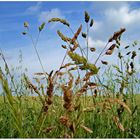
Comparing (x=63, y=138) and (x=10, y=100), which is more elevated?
(x=10, y=100)

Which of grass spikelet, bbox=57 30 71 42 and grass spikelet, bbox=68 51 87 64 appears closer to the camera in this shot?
grass spikelet, bbox=68 51 87 64

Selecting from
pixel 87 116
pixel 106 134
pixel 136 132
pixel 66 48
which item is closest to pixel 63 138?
pixel 66 48

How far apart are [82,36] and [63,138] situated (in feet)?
2.53

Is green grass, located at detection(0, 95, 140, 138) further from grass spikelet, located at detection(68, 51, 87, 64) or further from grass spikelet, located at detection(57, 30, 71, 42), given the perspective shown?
grass spikelet, located at detection(68, 51, 87, 64)

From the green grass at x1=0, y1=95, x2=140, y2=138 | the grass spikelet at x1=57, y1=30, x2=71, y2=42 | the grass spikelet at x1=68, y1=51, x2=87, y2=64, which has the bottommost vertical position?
the green grass at x1=0, y1=95, x2=140, y2=138

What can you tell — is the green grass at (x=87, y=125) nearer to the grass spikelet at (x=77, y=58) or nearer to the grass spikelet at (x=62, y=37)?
the grass spikelet at (x=62, y=37)

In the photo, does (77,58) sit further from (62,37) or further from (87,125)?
(87,125)

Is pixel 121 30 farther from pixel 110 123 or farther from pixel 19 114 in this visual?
pixel 110 123

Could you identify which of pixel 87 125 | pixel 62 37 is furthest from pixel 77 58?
pixel 87 125

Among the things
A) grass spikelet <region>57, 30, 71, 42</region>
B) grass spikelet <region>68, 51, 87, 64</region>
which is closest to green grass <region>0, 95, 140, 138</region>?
grass spikelet <region>57, 30, 71, 42</region>

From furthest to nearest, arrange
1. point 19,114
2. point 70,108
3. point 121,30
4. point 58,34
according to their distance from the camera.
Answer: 1. point 58,34
2. point 121,30
3. point 19,114
4. point 70,108

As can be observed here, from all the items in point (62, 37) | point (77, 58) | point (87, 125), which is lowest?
point (87, 125)

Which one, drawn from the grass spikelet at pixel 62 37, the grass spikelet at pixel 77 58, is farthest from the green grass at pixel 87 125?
the grass spikelet at pixel 77 58

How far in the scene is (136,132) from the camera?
231 cm
